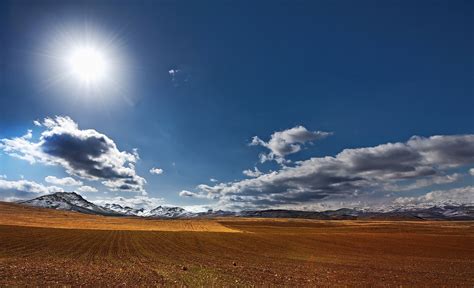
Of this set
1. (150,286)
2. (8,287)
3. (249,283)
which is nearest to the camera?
(8,287)

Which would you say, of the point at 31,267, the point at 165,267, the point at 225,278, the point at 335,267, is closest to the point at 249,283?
the point at 225,278

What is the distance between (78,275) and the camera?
23859mm

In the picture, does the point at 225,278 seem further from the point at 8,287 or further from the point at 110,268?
the point at 8,287

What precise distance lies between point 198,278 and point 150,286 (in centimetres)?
431

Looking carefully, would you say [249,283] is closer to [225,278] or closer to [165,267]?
[225,278]

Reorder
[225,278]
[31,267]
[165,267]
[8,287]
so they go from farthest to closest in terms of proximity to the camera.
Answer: [165,267], [31,267], [225,278], [8,287]

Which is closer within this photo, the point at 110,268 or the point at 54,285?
the point at 54,285

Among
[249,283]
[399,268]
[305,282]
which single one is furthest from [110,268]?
[399,268]

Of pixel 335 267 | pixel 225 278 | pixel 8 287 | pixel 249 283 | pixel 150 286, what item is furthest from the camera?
pixel 335 267

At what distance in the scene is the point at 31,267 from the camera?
2678cm

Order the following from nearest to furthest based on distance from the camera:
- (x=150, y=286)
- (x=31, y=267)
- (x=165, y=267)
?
1. (x=150, y=286)
2. (x=31, y=267)
3. (x=165, y=267)

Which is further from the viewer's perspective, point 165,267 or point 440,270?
point 440,270

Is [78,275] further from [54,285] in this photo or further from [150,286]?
[150,286]

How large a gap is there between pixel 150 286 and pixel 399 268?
2538 cm
